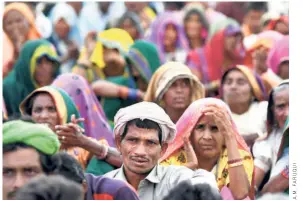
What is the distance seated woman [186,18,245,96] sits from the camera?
576 inches

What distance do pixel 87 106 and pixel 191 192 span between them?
380 cm

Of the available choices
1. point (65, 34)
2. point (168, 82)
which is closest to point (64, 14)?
point (65, 34)

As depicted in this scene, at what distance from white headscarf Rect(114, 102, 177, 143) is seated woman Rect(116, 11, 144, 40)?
22.7 feet

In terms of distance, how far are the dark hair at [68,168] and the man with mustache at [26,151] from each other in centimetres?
4

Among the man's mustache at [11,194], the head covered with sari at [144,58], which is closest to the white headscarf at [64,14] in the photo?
the head covered with sari at [144,58]

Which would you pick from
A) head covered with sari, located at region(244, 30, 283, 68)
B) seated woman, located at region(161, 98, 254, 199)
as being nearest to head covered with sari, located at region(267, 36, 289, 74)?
head covered with sari, located at region(244, 30, 283, 68)

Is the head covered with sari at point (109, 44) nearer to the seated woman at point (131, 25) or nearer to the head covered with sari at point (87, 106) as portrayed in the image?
the seated woman at point (131, 25)

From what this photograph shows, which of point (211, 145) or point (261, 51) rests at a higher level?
point (261, 51)

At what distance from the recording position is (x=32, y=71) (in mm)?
12984

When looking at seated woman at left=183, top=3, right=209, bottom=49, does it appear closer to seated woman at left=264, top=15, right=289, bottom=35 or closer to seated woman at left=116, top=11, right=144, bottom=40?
seated woman at left=116, top=11, right=144, bottom=40

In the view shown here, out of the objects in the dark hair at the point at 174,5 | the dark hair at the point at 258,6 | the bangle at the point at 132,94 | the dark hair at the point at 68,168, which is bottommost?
the dark hair at the point at 68,168

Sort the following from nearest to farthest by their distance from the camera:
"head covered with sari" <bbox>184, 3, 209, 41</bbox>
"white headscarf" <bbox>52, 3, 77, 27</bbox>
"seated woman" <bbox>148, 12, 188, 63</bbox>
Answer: "seated woman" <bbox>148, 12, 188, 63</bbox>
"head covered with sari" <bbox>184, 3, 209, 41</bbox>
"white headscarf" <bbox>52, 3, 77, 27</bbox>

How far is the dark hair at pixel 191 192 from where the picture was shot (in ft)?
24.9

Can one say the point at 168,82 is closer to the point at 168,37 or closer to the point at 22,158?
the point at 22,158
